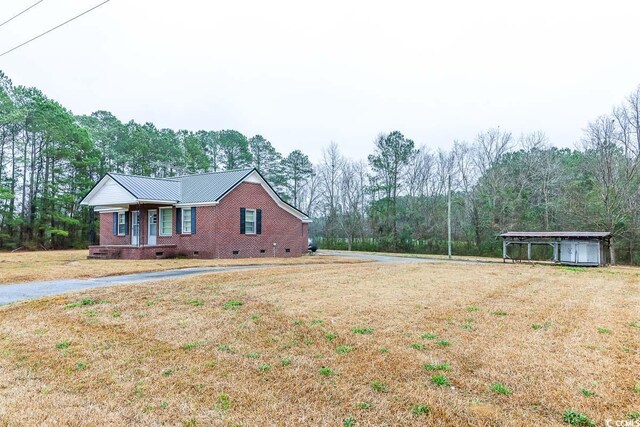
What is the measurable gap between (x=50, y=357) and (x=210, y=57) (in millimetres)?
18306

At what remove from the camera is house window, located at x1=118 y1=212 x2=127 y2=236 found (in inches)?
947

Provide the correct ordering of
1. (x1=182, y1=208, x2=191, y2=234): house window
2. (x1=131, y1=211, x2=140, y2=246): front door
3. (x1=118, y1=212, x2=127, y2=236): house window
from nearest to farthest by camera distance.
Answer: (x1=182, y1=208, x2=191, y2=234): house window
(x1=131, y1=211, x2=140, y2=246): front door
(x1=118, y1=212, x2=127, y2=236): house window

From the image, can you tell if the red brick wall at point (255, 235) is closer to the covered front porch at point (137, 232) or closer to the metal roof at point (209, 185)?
the metal roof at point (209, 185)

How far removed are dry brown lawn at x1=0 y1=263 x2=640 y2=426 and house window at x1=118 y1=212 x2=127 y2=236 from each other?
1669 centimetres

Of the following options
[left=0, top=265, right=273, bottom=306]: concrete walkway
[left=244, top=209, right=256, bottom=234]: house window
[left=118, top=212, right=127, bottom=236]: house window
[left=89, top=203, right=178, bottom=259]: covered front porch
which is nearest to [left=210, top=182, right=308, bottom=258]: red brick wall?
[left=244, top=209, right=256, bottom=234]: house window

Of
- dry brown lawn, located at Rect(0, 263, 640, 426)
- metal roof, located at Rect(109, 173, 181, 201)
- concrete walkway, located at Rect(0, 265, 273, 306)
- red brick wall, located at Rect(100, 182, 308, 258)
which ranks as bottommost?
dry brown lawn, located at Rect(0, 263, 640, 426)

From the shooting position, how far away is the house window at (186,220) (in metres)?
21.8

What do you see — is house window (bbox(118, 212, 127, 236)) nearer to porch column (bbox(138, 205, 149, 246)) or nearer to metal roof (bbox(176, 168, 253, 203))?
porch column (bbox(138, 205, 149, 246))

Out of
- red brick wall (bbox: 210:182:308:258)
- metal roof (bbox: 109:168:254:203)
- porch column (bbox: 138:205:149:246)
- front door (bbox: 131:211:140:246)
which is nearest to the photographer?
red brick wall (bbox: 210:182:308:258)

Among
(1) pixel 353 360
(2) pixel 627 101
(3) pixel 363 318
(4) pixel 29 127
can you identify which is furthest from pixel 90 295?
(2) pixel 627 101

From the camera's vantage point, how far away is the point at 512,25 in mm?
13844

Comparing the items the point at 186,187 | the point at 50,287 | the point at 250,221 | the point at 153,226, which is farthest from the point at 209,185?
the point at 50,287

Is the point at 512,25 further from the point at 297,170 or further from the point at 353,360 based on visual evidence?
the point at 297,170

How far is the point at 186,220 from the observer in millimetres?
21922
